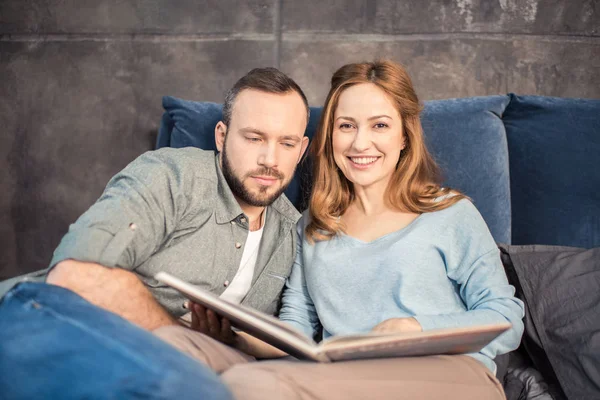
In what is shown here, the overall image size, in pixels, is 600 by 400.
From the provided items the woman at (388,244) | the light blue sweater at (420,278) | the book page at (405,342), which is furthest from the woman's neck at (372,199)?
the book page at (405,342)

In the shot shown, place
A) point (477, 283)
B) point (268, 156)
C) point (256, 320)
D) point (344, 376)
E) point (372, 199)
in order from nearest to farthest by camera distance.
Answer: point (256, 320), point (344, 376), point (477, 283), point (268, 156), point (372, 199)

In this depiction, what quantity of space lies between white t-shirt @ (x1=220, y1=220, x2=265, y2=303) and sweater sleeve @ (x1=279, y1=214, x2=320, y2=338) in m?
0.12

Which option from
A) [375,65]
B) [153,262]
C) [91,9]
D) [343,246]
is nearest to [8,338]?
[153,262]

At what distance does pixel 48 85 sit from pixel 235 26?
0.79 meters

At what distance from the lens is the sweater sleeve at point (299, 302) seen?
5.65 ft

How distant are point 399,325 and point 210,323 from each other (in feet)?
1.41

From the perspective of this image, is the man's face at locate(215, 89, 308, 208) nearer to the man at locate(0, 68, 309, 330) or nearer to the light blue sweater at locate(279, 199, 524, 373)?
the man at locate(0, 68, 309, 330)

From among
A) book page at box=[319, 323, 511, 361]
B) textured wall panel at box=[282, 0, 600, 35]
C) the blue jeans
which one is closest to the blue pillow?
textured wall panel at box=[282, 0, 600, 35]

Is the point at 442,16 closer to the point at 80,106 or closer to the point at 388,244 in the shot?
the point at 388,244

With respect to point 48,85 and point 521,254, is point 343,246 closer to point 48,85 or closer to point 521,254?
point 521,254

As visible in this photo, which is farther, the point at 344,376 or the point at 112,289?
the point at 112,289

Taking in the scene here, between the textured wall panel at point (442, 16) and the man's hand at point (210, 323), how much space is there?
1.39 meters

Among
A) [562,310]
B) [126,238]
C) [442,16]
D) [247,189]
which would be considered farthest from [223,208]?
[442,16]

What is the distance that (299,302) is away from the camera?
1.75m
